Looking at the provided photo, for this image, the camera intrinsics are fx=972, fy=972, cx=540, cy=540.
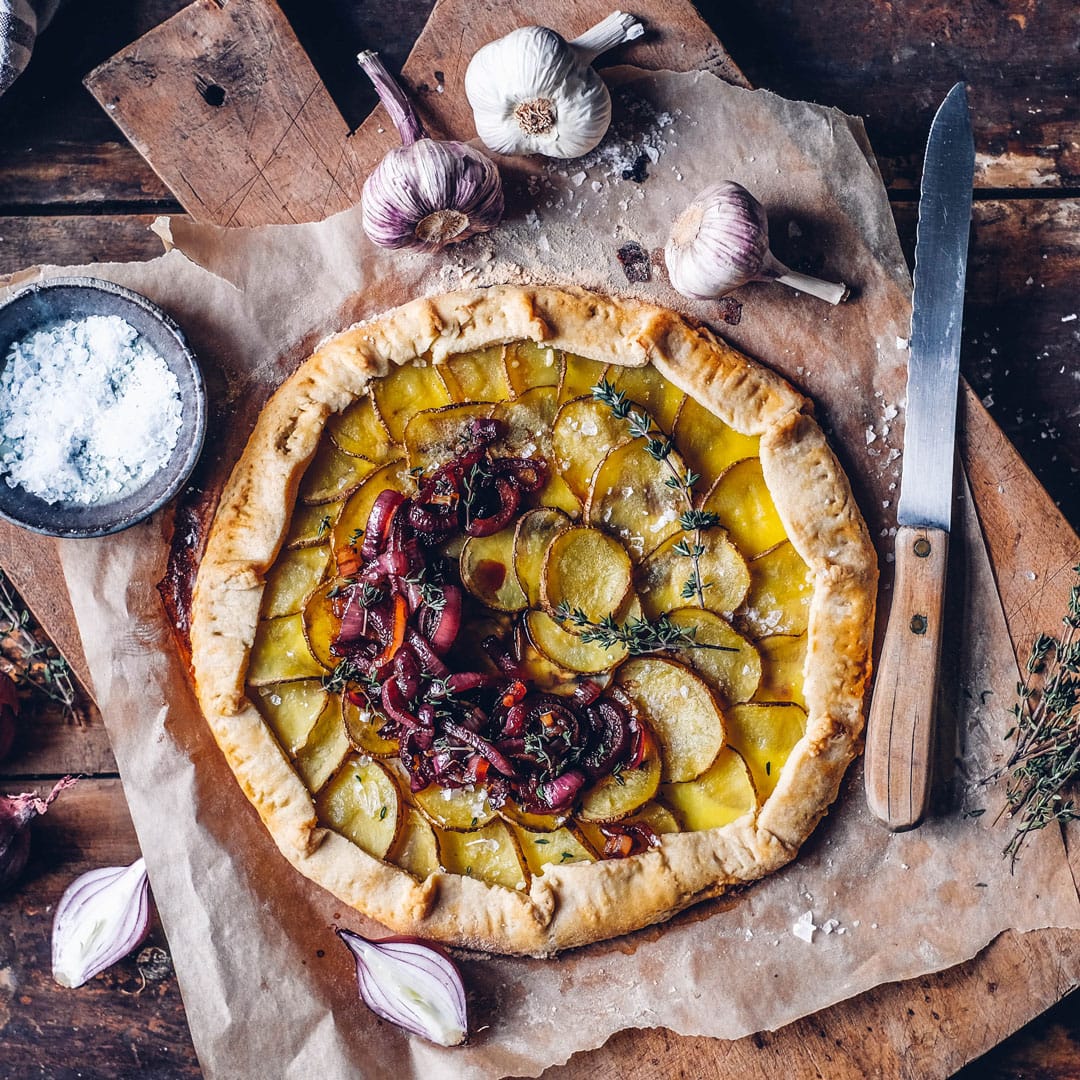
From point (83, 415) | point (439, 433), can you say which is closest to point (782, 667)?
point (439, 433)

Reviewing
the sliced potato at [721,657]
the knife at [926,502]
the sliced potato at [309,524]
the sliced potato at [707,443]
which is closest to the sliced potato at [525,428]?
the sliced potato at [707,443]

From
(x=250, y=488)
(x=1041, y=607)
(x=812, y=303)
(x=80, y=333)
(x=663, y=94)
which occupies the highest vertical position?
(x=80, y=333)

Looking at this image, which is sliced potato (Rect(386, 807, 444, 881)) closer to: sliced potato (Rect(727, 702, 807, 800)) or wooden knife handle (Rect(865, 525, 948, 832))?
sliced potato (Rect(727, 702, 807, 800))

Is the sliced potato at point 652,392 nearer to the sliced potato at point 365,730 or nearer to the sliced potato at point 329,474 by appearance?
the sliced potato at point 329,474

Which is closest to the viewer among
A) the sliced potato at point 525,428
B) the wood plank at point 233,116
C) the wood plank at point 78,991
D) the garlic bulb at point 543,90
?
the garlic bulb at point 543,90

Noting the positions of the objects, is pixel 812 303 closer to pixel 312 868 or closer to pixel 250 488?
pixel 250 488

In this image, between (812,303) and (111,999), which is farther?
(111,999)

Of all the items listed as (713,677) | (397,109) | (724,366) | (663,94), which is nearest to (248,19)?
(397,109)
